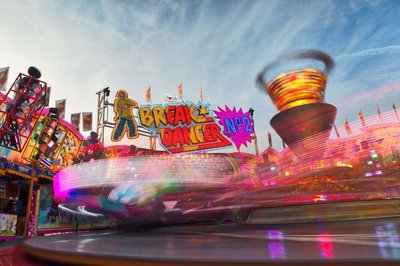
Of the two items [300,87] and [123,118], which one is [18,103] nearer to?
[123,118]

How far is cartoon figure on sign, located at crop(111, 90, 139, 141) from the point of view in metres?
22.7

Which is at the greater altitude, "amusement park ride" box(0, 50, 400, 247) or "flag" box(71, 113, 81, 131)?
"flag" box(71, 113, 81, 131)

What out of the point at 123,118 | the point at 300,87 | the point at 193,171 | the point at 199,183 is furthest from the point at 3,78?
the point at 300,87

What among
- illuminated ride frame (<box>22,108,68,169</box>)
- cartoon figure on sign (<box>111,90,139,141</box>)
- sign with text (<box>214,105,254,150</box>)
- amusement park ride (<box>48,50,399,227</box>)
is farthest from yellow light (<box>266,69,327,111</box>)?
illuminated ride frame (<box>22,108,68,169</box>)

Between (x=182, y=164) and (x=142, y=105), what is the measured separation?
50.3ft

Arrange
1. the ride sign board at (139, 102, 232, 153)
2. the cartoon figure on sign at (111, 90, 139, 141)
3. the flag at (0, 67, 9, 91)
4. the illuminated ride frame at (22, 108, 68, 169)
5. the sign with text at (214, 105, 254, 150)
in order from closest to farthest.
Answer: the illuminated ride frame at (22, 108, 68, 169), the flag at (0, 67, 9, 91), the cartoon figure on sign at (111, 90, 139, 141), the ride sign board at (139, 102, 232, 153), the sign with text at (214, 105, 254, 150)

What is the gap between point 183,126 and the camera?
80.4ft

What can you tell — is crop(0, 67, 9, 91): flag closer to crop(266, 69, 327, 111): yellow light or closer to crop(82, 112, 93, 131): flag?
crop(82, 112, 93, 131): flag

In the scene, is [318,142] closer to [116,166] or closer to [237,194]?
[237,194]

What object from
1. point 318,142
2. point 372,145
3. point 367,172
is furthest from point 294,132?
point 367,172

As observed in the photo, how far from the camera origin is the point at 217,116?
2580 cm

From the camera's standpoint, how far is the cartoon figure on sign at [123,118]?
22688mm

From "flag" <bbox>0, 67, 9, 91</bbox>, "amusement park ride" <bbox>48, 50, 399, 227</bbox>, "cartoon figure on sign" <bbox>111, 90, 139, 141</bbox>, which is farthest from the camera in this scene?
"cartoon figure on sign" <bbox>111, 90, 139, 141</bbox>

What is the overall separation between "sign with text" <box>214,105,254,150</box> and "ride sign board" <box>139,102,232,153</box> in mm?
657
